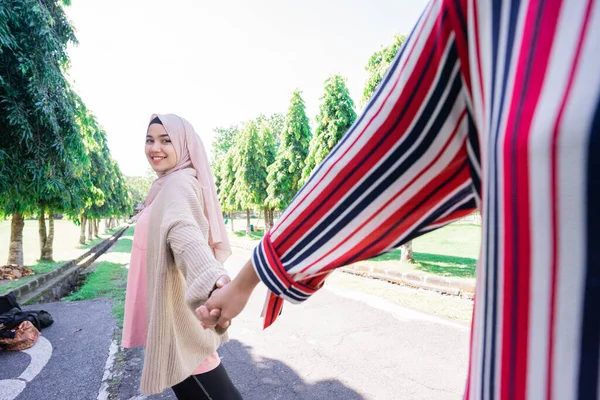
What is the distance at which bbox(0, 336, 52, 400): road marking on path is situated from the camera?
3301 mm

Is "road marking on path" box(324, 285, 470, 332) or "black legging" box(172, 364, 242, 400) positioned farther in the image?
"road marking on path" box(324, 285, 470, 332)

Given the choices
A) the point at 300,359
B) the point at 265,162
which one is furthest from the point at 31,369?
the point at 265,162

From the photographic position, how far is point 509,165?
1.36 ft

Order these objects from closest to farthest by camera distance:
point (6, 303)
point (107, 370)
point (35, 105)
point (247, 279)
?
1. point (247, 279)
2. point (107, 370)
3. point (6, 303)
4. point (35, 105)

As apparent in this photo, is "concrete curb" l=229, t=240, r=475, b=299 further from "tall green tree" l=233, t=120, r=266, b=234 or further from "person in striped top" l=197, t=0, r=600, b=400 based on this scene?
"tall green tree" l=233, t=120, r=266, b=234

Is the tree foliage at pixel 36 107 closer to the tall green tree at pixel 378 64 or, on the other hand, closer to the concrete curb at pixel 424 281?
the tall green tree at pixel 378 64

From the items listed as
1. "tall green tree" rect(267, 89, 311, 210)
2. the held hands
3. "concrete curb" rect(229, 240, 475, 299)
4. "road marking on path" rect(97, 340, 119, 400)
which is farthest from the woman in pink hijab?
"tall green tree" rect(267, 89, 311, 210)

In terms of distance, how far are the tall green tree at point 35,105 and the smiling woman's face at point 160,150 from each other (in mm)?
5614

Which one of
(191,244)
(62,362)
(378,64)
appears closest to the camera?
(191,244)

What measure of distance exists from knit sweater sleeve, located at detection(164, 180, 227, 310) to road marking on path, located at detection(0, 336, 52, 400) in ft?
10.5

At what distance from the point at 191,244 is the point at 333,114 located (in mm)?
11290

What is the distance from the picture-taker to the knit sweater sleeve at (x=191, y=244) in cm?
132

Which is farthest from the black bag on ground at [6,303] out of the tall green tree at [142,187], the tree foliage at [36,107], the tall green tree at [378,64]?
the tall green tree at [142,187]

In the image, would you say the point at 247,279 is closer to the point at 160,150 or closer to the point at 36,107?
the point at 160,150
